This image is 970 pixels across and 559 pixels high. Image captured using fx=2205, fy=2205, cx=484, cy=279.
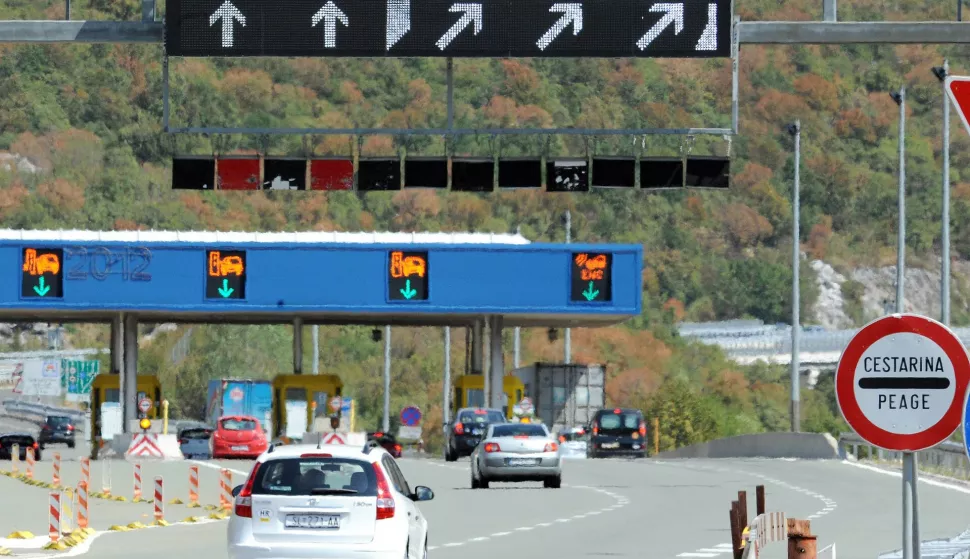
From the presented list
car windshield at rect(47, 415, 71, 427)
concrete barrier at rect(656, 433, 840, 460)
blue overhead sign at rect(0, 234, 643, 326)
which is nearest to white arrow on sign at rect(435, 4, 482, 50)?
concrete barrier at rect(656, 433, 840, 460)

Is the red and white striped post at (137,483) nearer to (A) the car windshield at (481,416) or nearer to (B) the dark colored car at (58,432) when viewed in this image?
(A) the car windshield at (481,416)

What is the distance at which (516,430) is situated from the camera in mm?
40438

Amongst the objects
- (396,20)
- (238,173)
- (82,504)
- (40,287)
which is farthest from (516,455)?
(40,287)

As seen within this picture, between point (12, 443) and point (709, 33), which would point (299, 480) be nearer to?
point (709, 33)

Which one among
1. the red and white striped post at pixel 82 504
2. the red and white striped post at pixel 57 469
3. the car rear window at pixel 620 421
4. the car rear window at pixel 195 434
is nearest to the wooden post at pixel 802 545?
the red and white striped post at pixel 82 504

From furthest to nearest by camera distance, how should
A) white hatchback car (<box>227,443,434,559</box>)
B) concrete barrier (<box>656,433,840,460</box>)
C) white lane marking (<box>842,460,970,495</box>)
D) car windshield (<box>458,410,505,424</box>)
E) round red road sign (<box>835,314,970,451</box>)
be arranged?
concrete barrier (<box>656,433,840,460</box>), car windshield (<box>458,410,505,424</box>), white lane marking (<box>842,460,970,495</box>), white hatchback car (<box>227,443,434,559</box>), round red road sign (<box>835,314,970,451</box>)

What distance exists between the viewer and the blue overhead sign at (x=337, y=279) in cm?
5966

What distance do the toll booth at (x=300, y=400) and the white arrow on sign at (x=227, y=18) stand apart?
129ft

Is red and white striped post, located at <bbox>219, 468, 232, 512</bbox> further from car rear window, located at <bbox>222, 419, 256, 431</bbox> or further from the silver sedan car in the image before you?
car rear window, located at <bbox>222, 419, 256, 431</bbox>

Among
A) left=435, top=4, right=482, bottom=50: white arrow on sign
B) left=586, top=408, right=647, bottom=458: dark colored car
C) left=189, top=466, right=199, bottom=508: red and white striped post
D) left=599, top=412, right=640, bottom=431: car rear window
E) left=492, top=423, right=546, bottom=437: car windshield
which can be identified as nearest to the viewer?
left=435, top=4, right=482, bottom=50: white arrow on sign

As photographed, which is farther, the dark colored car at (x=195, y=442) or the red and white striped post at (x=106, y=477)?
the dark colored car at (x=195, y=442)

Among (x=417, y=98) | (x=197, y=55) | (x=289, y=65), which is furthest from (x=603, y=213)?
(x=197, y=55)

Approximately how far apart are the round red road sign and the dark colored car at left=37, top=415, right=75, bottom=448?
77.4m

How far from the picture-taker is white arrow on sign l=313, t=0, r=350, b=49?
79.4ft
